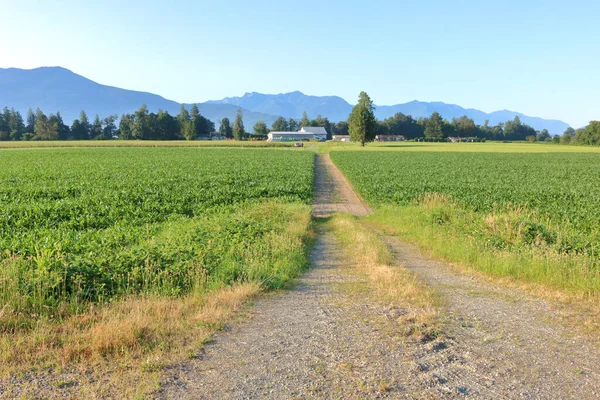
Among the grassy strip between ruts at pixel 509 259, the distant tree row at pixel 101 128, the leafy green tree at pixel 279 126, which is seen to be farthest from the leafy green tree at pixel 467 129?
the grassy strip between ruts at pixel 509 259

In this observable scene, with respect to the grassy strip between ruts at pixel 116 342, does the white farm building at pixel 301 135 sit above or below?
above

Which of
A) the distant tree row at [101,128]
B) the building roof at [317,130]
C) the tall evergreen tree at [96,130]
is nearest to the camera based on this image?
the distant tree row at [101,128]

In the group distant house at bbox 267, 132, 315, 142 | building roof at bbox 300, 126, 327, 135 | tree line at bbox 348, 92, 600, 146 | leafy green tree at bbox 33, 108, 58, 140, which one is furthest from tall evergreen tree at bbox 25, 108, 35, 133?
tree line at bbox 348, 92, 600, 146

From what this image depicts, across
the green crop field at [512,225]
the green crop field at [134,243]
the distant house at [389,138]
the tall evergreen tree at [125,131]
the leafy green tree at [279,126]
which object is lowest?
the green crop field at [512,225]

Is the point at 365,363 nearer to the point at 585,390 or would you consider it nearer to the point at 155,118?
the point at 585,390

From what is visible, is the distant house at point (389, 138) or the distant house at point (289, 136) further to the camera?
the distant house at point (389, 138)

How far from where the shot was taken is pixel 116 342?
4855mm

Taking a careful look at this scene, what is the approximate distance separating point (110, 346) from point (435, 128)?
15227cm

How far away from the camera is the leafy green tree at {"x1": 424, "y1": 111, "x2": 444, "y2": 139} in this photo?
141625 mm

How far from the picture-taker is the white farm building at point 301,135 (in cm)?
13938

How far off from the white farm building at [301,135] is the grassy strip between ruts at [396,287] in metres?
124

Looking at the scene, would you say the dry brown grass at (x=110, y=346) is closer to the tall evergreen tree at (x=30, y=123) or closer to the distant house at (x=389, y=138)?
the tall evergreen tree at (x=30, y=123)

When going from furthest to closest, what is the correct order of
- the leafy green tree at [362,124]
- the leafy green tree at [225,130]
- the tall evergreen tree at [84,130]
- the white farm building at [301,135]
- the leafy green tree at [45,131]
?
the leafy green tree at [225,130]
the white farm building at [301,135]
the tall evergreen tree at [84,130]
the leafy green tree at [45,131]
the leafy green tree at [362,124]

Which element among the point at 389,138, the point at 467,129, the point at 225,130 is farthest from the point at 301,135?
the point at 467,129
